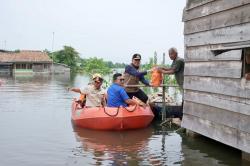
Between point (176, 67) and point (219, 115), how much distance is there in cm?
341

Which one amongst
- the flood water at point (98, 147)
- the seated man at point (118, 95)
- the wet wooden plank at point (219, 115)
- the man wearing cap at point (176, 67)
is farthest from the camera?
the man wearing cap at point (176, 67)

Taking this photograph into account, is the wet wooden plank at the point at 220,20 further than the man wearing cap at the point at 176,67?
No

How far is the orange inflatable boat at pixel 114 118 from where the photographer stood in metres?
10.7

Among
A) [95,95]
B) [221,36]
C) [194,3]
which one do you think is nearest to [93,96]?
[95,95]

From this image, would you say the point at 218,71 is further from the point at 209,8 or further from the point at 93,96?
the point at 93,96

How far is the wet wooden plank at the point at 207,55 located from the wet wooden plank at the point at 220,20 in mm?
423

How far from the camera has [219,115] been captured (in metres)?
7.94

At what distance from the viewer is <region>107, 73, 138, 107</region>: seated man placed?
10688mm

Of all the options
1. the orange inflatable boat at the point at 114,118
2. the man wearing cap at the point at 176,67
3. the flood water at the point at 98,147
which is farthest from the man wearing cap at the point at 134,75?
the flood water at the point at 98,147

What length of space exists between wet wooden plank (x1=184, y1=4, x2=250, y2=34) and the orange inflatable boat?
2.73m

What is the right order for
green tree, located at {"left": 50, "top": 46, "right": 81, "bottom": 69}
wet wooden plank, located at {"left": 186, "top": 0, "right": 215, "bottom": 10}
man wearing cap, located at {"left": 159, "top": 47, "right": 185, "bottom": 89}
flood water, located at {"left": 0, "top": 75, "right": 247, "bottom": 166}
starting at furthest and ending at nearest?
green tree, located at {"left": 50, "top": 46, "right": 81, "bottom": 69} → man wearing cap, located at {"left": 159, "top": 47, "right": 185, "bottom": 89} → wet wooden plank, located at {"left": 186, "top": 0, "right": 215, "bottom": 10} → flood water, located at {"left": 0, "top": 75, "right": 247, "bottom": 166}

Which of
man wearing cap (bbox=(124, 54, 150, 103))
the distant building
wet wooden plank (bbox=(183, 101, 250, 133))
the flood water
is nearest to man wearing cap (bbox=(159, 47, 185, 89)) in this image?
man wearing cap (bbox=(124, 54, 150, 103))

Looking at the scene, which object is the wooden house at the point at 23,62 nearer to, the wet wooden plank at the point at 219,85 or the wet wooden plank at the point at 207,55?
the wet wooden plank at the point at 207,55

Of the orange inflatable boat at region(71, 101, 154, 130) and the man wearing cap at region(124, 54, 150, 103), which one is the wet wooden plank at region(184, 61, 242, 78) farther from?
the man wearing cap at region(124, 54, 150, 103)
